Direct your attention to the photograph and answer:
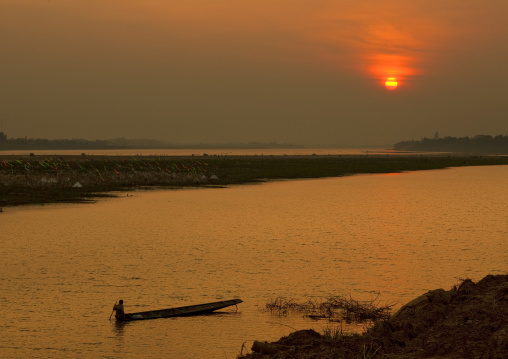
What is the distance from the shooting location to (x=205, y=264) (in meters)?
25.9

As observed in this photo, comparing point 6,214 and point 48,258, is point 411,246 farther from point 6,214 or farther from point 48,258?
point 6,214

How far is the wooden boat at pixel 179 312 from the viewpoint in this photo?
17188mm

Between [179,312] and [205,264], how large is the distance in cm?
833

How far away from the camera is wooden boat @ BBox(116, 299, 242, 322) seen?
17188mm

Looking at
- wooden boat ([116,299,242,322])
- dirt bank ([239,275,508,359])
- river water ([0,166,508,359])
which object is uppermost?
dirt bank ([239,275,508,359])

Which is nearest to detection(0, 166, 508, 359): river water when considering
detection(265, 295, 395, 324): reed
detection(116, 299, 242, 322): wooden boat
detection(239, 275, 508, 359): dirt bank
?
detection(116, 299, 242, 322): wooden boat

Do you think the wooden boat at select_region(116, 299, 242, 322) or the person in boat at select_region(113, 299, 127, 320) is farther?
the wooden boat at select_region(116, 299, 242, 322)

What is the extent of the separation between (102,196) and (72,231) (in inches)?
1005

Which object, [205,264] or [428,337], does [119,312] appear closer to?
[428,337]

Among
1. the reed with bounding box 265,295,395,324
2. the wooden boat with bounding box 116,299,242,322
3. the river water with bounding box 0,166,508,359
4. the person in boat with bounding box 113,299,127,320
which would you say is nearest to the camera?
the river water with bounding box 0,166,508,359

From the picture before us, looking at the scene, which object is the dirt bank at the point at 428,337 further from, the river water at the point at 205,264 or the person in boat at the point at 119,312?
the person in boat at the point at 119,312

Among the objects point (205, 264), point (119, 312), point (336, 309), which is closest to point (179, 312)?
point (119, 312)

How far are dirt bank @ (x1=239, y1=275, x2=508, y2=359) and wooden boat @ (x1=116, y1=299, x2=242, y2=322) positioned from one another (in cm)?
447

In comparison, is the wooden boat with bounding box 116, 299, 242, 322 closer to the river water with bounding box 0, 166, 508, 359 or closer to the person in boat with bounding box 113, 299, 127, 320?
the person in boat with bounding box 113, 299, 127, 320
